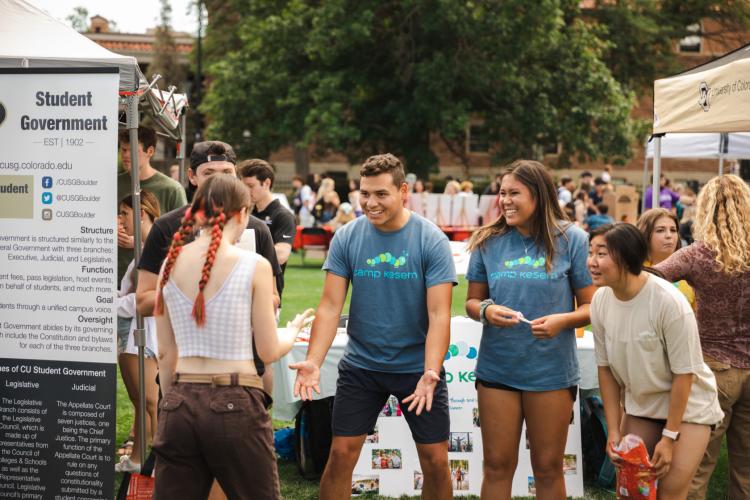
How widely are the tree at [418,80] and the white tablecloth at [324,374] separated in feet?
74.2

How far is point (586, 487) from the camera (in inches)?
223

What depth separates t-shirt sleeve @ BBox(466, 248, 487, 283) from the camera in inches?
171

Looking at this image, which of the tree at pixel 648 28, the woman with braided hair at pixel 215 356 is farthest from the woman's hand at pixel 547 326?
the tree at pixel 648 28

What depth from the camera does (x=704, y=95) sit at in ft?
19.7

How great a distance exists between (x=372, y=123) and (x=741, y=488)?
88.8 feet

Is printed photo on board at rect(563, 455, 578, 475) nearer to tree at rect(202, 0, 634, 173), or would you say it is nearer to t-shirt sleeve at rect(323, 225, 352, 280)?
t-shirt sleeve at rect(323, 225, 352, 280)

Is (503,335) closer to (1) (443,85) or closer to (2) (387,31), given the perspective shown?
(1) (443,85)

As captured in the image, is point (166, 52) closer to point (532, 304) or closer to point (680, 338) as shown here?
point (532, 304)

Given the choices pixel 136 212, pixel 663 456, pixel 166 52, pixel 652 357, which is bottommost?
pixel 663 456

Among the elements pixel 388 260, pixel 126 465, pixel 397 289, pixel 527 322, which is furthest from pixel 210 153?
pixel 126 465

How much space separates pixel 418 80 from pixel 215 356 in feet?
85.5

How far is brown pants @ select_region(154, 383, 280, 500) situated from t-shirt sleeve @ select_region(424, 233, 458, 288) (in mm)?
1104

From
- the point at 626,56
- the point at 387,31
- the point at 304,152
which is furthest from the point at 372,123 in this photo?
the point at 626,56

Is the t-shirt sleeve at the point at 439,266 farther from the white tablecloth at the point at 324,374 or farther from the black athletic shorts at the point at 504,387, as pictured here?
the white tablecloth at the point at 324,374
